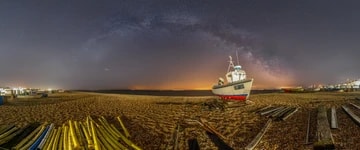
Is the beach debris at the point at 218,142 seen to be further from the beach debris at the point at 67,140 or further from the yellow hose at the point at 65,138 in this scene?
the yellow hose at the point at 65,138

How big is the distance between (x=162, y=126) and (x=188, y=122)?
2.04 m

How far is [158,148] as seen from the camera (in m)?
9.98

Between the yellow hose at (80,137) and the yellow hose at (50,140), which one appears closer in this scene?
the yellow hose at (50,140)

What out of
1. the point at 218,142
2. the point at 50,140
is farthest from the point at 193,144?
the point at 50,140

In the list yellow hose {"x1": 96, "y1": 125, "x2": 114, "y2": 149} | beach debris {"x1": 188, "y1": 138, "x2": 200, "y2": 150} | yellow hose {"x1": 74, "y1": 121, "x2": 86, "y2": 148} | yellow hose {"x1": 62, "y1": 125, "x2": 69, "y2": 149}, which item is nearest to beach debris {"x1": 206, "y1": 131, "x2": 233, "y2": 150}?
beach debris {"x1": 188, "y1": 138, "x2": 200, "y2": 150}

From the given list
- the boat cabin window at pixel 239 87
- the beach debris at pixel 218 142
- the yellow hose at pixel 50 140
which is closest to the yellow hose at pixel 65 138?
the yellow hose at pixel 50 140

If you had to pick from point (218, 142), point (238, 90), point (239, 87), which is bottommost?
point (218, 142)

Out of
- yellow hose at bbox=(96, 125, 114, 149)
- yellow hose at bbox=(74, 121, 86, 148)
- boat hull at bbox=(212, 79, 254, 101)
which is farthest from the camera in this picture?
boat hull at bbox=(212, 79, 254, 101)

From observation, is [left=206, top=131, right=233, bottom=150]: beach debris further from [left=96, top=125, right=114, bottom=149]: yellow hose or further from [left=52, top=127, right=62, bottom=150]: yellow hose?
[left=52, top=127, right=62, bottom=150]: yellow hose

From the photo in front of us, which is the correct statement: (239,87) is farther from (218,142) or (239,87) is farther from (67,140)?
(67,140)

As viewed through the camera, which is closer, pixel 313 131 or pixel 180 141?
pixel 180 141

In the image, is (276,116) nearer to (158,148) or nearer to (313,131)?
(313,131)

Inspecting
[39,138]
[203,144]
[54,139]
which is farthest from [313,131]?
[39,138]

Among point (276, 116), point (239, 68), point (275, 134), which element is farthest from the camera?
point (239, 68)
